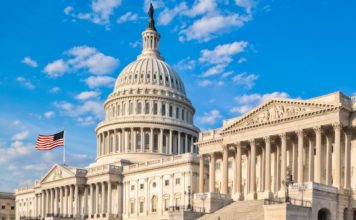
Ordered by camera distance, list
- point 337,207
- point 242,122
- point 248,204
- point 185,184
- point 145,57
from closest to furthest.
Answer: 1. point 337,207
2. point 248,204
3. point 242,122
4. point 185,184
5. point 145,57

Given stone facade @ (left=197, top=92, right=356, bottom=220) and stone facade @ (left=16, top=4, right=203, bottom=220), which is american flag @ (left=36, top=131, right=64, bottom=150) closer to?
stone facade @ (left=16, top=4, right=203, bottom=220)

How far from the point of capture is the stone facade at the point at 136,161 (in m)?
123

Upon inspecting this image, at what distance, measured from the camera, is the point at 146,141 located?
495 ft

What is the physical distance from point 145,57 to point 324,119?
8949cm

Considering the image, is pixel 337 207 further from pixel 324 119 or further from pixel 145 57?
pixel 145 57

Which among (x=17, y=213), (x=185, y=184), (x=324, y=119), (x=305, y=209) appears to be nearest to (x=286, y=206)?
(x=305, y=209)

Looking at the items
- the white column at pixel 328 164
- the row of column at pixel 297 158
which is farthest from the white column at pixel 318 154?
the white column at pixel 328 164

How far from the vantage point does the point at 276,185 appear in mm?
89312

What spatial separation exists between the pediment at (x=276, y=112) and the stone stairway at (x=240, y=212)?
1166 cm

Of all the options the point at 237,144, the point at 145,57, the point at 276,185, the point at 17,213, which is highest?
the point at 145,57

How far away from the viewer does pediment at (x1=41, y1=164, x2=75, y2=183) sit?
140375 millimetres

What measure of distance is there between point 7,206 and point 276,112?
4803 inches

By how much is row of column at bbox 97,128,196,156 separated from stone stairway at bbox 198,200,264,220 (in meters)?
61.9

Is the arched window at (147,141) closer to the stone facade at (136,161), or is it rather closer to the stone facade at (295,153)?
the stone facade at (136,161)
